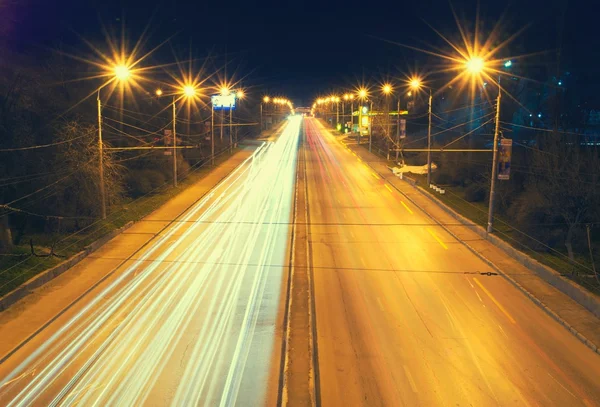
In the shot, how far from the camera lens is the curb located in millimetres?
16703

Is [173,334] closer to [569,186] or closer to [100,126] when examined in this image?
[100,126]

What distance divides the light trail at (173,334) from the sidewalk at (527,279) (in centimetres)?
844

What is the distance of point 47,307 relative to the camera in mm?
16656

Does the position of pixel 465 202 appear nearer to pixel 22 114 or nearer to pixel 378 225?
pixel 378 225

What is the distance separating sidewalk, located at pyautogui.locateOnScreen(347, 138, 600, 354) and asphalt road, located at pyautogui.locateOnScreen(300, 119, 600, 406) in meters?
0.51

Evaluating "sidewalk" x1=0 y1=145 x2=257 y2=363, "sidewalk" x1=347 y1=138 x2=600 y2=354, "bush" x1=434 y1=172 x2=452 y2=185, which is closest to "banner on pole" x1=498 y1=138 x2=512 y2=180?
"sidewalk" x1=347 y1=138 x2=600 y2=354

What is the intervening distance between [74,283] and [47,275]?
1017 mm

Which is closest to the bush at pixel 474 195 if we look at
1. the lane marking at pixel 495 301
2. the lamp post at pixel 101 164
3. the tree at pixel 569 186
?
the tree at pixel 569 186

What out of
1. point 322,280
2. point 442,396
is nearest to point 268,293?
point 322,280

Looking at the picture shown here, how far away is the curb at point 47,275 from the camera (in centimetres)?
1670

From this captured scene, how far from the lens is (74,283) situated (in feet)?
62.6

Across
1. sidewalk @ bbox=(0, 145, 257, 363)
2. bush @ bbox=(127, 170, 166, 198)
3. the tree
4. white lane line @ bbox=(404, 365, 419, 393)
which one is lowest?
sidewalk @ bbox=(0, 145, 257, 363)

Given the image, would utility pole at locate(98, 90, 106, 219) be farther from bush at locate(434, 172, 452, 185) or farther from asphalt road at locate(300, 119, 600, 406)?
bush at locate(434, 172, 452, 185)

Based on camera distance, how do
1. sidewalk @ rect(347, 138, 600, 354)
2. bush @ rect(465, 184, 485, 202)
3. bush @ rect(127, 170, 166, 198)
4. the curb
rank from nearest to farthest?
1. sidewalk @ rect(347, 138, 600, 354)
2. the curb
3. bush @ rect(465, 184, 485, 202)
4. bush @ rect(127, 170, 166, 198)
